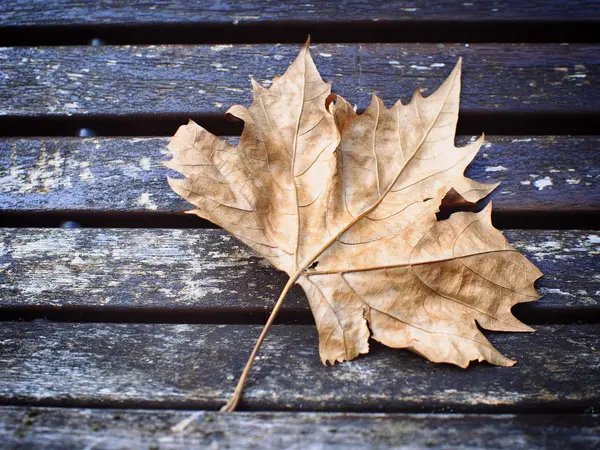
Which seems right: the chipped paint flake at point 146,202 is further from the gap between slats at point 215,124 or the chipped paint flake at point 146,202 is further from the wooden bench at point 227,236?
the gap between slats at point 215,124

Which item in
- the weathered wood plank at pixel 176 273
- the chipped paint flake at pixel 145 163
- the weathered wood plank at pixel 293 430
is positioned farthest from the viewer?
the chipped paint flake at pixel 145 163

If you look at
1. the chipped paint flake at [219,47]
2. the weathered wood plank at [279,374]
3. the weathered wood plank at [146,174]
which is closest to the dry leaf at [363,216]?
the weathered wood plank at [279,374]

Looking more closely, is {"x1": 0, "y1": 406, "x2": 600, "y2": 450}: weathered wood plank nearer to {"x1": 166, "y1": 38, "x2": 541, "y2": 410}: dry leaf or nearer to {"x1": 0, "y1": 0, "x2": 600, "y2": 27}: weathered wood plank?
{"x1": 166, "y1": 38, "x2": 541, "y2": 410}: dry leaf

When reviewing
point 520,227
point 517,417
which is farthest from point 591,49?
point 517,417

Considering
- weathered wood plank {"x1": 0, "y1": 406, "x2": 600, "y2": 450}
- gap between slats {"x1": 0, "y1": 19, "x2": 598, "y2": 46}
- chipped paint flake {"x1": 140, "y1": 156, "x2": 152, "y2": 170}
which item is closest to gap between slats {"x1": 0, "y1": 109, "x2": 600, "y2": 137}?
chipped paint flake {"x1": 140, "y1": 156, "x2": 152, "y2": 170}

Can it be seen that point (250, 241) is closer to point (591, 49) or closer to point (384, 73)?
point (384, 73)

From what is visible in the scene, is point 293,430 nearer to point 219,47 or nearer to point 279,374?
point 279,374

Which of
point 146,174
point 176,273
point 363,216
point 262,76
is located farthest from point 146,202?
point 363,216
